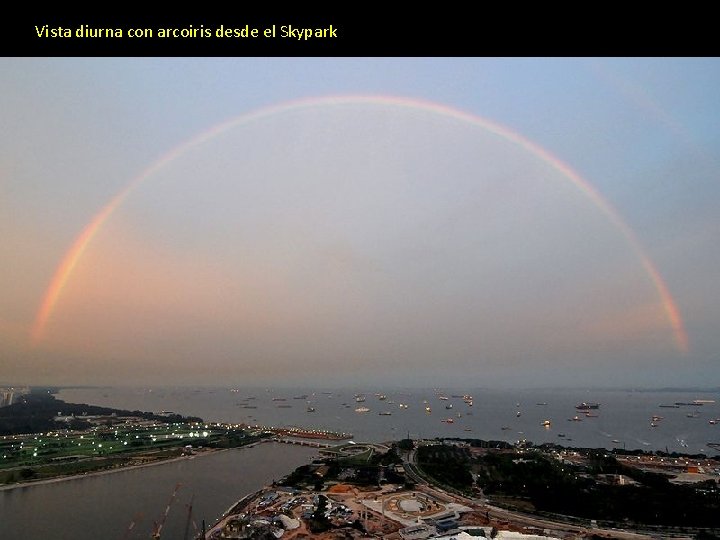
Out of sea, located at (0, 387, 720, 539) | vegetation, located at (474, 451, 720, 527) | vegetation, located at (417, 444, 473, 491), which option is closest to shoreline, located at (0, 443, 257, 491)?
sea, located at (0, 387, 720, 539)

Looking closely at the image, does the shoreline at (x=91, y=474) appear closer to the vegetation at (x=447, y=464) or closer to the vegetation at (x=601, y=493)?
the vegetation at (x=447, y=464)

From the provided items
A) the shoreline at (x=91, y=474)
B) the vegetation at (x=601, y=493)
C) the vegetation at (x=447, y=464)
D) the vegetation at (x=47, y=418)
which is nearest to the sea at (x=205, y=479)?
the shoreline at (x=91, y=474)

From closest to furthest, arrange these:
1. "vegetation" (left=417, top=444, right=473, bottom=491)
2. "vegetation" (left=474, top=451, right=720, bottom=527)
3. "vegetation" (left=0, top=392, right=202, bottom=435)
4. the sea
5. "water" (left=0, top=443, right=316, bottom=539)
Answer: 1. "vegetation" (left=474, top=451, right=720, bottom=527)
2. "water" (left=0, top=443, right=316, bottom=539)
3. the sea
4. "vegetation" (left=417, top=444, right=473, bottom=491)
5. "vegetation" (left=0, top=392, right=202, bottom=435)

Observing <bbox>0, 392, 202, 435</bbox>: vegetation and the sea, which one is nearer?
the sea

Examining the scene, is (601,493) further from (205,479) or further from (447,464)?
(205,479)

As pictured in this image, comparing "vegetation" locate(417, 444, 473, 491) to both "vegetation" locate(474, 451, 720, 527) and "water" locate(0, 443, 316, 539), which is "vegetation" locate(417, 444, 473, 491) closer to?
"vegetation" locate(474, 451, 720, 527)

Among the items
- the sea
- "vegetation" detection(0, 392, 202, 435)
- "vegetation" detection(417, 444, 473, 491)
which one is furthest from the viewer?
"vegetation" detection(0, 392, 202, 435)
